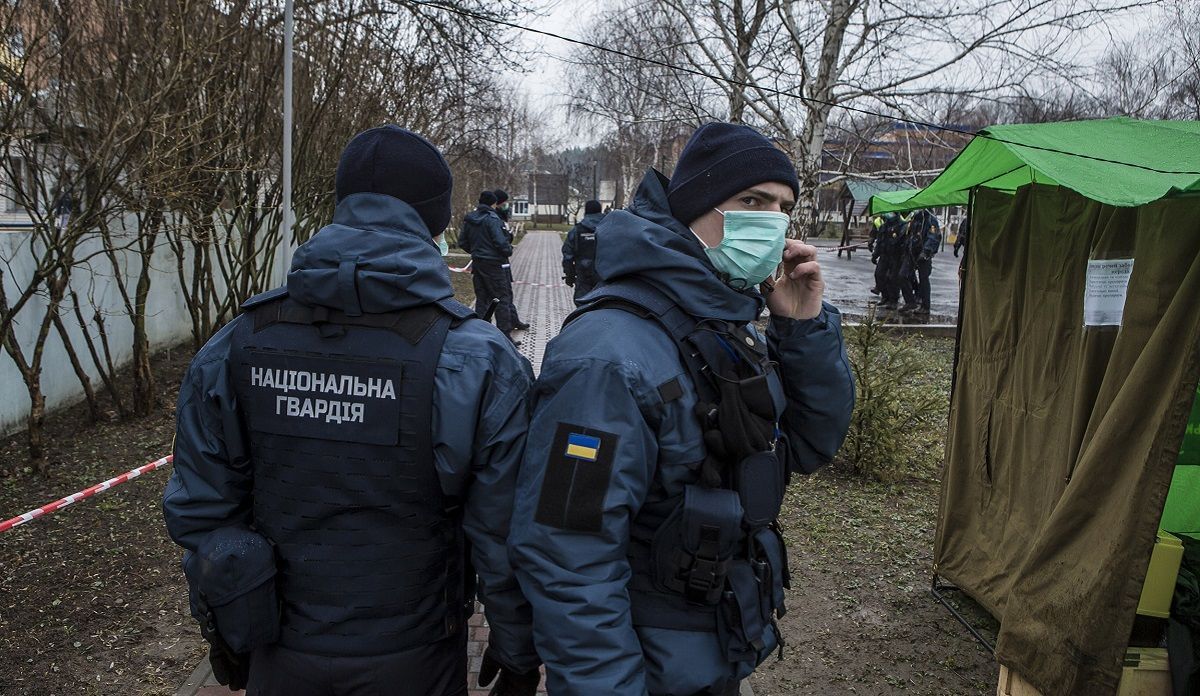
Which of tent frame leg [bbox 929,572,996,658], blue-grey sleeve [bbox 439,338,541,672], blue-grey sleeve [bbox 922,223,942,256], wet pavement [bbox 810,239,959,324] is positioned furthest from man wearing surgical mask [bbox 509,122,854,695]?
blue-grey sleeve [bbox 922,223,942,256]

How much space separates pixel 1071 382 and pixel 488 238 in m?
9.25

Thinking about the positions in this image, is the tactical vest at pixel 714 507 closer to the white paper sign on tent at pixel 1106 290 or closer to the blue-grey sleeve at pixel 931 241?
the white paper sign on tent at pixel 1106 290

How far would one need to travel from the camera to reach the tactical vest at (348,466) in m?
1.96

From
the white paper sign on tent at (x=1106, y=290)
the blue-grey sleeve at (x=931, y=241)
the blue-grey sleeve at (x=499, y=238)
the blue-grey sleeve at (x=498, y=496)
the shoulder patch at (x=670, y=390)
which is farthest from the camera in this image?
the blue-grey sleeve at (x=931, y=241)

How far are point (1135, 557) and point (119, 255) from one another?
918 centimetres

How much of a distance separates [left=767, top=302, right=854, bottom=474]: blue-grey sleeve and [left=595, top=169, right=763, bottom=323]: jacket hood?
213mm

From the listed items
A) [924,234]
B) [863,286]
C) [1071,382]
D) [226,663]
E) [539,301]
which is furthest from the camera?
[863,286]

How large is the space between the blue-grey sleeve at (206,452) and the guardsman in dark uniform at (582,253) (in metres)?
8.94

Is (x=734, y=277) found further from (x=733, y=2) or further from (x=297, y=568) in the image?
(x=733, y=2)

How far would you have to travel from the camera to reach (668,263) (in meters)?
1.96

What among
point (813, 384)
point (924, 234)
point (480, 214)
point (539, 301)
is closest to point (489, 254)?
point (480, 214)

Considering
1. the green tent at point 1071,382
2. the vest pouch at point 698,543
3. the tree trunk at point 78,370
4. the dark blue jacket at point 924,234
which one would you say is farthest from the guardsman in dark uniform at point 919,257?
the vest pouch at point 698,543

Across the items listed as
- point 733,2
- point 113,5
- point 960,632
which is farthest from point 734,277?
point 733,2

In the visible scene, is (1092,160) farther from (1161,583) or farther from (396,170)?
(396,170)
